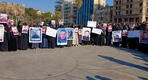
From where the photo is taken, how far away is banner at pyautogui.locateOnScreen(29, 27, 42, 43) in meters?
11.0

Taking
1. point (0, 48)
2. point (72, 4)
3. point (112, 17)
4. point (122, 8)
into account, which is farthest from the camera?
point (72, 4)

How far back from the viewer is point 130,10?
2980 inches

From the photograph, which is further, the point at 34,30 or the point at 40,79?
the point at 34,30

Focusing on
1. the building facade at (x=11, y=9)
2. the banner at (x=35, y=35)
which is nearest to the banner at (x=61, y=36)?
the banner at (x=35, y=35)

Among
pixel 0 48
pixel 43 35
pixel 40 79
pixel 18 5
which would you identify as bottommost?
pixel 40 79

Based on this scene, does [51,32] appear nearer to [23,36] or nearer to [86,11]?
[23,36]

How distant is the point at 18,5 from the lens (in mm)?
104312

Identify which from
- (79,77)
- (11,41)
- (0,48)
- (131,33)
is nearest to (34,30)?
(11,41)

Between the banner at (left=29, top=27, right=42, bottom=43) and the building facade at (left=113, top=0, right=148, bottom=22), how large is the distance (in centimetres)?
6579

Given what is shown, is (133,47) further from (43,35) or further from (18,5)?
(18,5)

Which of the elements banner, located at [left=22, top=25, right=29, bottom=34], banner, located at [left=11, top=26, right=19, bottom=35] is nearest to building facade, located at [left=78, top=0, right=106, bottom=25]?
banner, located at [left=22, top=25, right=29, bottom=34]

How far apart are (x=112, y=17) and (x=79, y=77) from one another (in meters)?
84.3

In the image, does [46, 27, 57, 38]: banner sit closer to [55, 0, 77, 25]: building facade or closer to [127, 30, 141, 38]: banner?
[127, 30, 141, 38]: banner

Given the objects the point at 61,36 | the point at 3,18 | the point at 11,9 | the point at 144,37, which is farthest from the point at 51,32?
the point at 11,9
